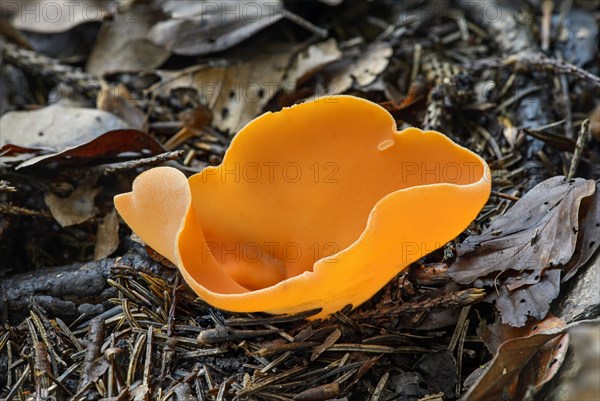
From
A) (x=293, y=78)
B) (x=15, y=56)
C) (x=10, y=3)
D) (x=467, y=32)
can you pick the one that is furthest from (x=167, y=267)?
(x=10, y=3)

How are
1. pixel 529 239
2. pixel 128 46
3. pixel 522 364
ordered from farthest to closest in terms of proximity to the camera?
pixel 128 46 < pixel 529 239 < pixel 522 364

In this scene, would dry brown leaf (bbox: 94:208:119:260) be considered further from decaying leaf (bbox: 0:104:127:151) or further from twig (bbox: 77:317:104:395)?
decaying leaf (bbox: 0:104:127:151)

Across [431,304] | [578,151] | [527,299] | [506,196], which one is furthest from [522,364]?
[578,151]

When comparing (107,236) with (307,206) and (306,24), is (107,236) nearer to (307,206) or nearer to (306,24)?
(307,206)

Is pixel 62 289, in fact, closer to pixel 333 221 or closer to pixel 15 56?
pixel 333 221

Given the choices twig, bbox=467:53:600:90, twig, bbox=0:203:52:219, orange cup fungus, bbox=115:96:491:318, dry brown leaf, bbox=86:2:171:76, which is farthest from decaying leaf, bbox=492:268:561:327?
dry brown leaf, bbox=86:2:171:76

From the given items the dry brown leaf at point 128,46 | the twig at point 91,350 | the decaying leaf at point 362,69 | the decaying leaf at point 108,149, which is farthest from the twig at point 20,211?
the decaying leaf at point 362,69
